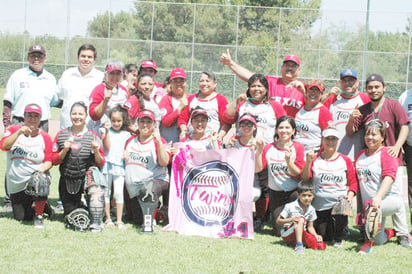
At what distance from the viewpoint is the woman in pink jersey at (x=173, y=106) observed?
7180 mm

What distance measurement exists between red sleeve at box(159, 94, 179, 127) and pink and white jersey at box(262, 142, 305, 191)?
4.52 ft

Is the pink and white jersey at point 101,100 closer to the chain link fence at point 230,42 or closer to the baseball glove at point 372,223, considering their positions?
the baseball glove at point 372,223

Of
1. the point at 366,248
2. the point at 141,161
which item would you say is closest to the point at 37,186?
the point at 141,161

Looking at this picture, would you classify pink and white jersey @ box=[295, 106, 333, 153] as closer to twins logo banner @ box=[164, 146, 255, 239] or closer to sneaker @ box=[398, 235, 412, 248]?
twins logo banner @ box=[164, 146, 255, 239]

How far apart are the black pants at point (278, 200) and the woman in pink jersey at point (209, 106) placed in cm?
109

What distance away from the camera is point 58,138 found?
264 inches

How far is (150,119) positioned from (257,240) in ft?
6.61

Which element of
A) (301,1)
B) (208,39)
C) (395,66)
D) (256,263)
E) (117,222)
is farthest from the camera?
(301,1)

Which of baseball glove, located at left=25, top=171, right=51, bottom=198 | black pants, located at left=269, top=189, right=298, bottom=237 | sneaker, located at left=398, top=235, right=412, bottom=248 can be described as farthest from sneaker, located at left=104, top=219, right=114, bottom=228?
sneaker, located at left=398, top=235, right=412, bottom=248

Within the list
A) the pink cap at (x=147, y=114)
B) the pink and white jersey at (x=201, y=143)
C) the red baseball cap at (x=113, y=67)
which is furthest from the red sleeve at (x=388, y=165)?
the red baseball cap at (x=113, y=67)

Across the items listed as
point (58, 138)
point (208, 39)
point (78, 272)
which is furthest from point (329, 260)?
point (208, 39)

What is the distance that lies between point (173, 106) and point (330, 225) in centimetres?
262

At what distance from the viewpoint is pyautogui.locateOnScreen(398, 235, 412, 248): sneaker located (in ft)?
20.8

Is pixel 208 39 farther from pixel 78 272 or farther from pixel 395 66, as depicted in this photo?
pixel 78 272
